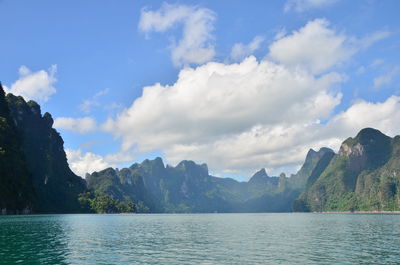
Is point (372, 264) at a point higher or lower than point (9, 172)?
lower

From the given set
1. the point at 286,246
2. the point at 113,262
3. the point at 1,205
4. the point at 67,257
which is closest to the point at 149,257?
the point at 113,262

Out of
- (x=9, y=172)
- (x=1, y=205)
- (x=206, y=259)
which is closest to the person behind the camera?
(x=206, y=259)

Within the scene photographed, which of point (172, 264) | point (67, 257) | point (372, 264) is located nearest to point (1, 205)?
point (67, 257)

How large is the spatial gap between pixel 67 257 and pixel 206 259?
612 inches

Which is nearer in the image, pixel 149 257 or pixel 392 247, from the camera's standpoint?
pixel 149 257

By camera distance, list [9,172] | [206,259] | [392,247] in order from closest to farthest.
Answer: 1. [206,259]
2. [392,247]
3. [9,172]

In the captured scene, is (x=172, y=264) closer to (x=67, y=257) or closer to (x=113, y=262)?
(x=113, y=262)

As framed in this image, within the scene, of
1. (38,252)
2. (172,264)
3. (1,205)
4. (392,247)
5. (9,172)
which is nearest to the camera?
(172,264)

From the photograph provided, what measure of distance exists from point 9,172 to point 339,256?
182 m

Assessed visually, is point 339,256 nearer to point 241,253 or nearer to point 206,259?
point 241,253

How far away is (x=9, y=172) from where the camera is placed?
7210 inches

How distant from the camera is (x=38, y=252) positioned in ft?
139

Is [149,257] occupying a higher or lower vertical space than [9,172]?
lower

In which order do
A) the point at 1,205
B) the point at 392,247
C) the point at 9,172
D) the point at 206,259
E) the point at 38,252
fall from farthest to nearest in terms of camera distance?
the point at 9,172 → the point at 1,205 → the point at 392,247 → the point at 38,252 → the point at 206,259
